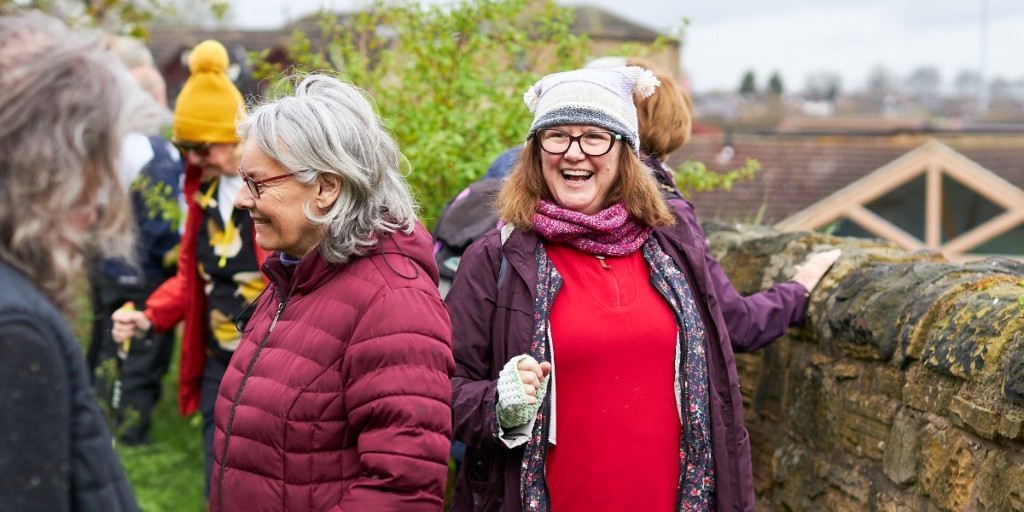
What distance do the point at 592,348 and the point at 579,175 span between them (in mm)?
490

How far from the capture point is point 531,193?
3.22 metres

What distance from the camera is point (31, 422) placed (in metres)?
1.63

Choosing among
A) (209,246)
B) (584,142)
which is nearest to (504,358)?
(584,142)

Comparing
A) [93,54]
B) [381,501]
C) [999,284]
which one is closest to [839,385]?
[999,284]

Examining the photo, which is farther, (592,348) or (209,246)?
(209,246)

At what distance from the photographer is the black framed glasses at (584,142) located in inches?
124

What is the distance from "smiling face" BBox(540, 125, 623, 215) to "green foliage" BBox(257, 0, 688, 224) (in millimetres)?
1491

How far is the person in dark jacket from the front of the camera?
3000 mm

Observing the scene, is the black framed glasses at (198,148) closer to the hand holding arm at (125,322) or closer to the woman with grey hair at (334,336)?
the hand holding arm at (125,322)

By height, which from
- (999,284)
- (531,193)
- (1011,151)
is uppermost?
(531,193)

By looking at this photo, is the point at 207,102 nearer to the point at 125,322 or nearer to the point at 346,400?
the point at 125,322

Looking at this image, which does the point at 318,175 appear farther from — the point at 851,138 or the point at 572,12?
the point at 851,138

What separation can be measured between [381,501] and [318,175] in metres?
0.74

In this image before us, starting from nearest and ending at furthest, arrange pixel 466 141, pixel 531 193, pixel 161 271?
pixel 531 193
pixel 466 141
pixel 161 271
